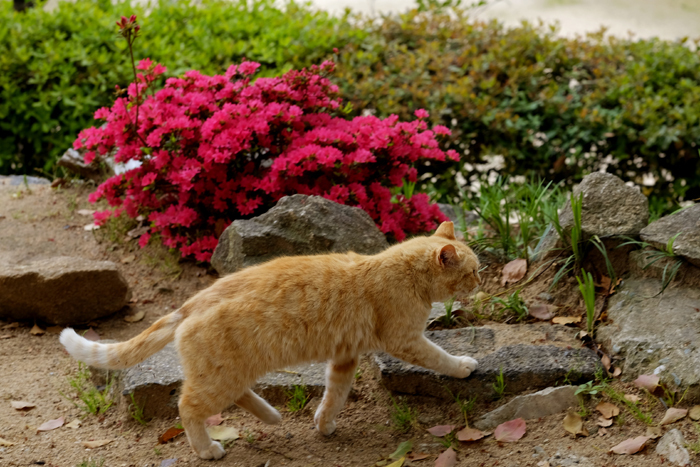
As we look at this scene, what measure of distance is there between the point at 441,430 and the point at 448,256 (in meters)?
0.89

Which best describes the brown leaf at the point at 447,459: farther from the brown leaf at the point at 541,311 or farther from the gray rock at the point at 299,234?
the gray rock at the point at 299,234

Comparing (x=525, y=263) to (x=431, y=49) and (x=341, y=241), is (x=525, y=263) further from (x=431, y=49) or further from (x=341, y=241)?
(x=431, y=49)

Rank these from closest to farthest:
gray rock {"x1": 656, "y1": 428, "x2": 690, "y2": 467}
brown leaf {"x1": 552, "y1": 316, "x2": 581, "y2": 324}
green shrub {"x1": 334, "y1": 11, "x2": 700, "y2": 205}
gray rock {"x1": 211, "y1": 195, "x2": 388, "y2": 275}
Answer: gray rock {"x1": 656, "y1": 428, "x2": 690, "y2": 467} < brown leaf {"x1": 552, "y1": 316, "x2": 581, "y2": 324} < gray rock {"x1": 211, "y1": 195, "x2": 388, "y2": 275} < green shrub {"x1": 334, "y1": 11, "x2": 700, "y2": 205}

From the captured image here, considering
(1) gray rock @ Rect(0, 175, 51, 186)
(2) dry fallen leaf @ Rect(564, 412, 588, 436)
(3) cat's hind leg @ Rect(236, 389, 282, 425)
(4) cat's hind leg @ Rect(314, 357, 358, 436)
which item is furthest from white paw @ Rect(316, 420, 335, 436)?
(1) gray rock @ Rect(0, 175, 51, 186)

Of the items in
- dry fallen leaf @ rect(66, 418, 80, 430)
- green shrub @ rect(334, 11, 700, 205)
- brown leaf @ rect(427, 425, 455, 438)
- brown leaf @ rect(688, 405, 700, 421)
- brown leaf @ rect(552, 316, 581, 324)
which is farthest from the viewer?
green shrub @ rect(334, 11, 700, 205)

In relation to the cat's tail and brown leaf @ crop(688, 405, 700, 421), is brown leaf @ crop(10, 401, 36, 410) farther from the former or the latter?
brown leaf @ crop(688, 405, 700, 421)

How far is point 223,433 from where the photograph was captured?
349 centimetres

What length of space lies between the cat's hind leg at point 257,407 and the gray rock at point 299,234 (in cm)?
118

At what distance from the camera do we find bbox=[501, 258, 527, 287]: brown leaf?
172 inches

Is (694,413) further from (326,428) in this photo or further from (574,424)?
(326,428)

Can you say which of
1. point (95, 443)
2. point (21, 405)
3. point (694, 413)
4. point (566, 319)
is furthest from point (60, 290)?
point (694, 413)

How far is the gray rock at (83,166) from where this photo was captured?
254 inches

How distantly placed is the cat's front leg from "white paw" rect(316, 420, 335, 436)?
0.50m

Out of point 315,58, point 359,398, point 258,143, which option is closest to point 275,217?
point 258,143
